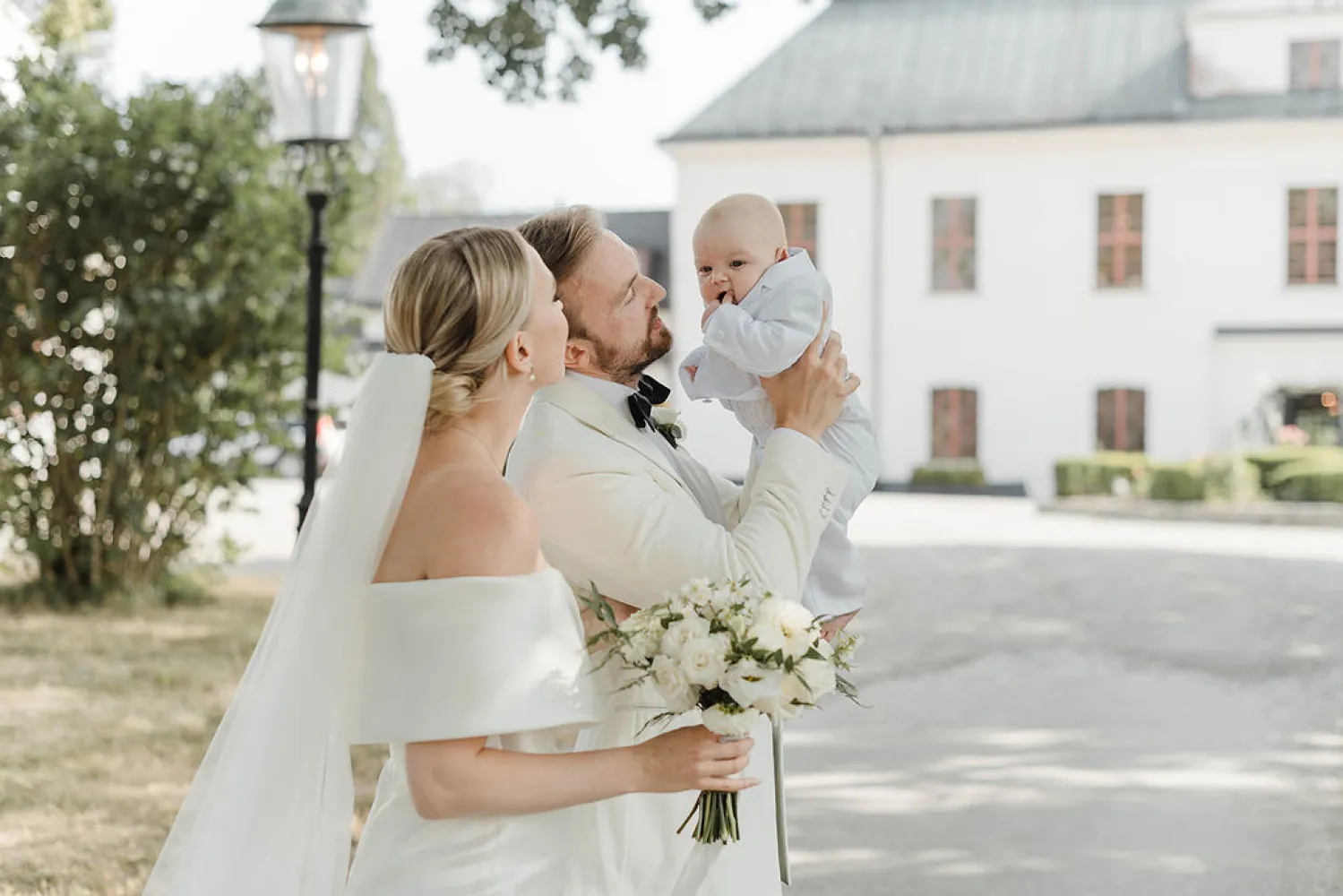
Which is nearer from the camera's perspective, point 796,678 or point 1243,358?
point 796,678

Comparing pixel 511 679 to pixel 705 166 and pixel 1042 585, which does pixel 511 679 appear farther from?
pixel 705 166

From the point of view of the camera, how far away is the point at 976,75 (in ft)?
112

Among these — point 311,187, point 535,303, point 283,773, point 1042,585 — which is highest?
point 311,187

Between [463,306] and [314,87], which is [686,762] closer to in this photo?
[463,306]

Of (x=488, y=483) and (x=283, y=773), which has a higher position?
(x=488, y=483)

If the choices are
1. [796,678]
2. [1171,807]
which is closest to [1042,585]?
[1171,807]

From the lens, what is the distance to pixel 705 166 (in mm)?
34312

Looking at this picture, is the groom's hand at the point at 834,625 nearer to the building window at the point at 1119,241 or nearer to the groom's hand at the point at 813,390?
the groom's hand at the point at 813,390

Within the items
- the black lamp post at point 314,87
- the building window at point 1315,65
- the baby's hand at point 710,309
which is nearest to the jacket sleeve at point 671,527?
the baby's hand at point 710,309

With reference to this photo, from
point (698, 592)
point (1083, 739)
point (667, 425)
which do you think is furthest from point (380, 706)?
point (1083, 739)

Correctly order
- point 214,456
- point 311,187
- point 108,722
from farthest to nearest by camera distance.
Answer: point 214,456 → point 311,187 → point 108,722

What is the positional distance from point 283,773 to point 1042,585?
14.3 metres

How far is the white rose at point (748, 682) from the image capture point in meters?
2.50

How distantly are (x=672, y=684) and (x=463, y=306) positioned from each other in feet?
2.11
